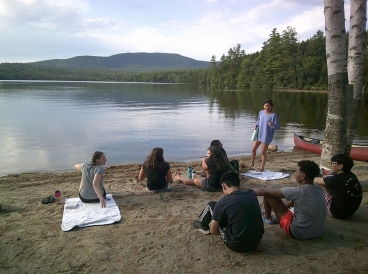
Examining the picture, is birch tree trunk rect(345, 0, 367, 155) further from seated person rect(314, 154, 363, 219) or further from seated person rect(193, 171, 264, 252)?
seated person rect(193, 171, 264, 252)

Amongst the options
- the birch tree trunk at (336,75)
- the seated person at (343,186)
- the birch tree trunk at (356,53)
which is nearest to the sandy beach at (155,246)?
the seated person at (343,186)

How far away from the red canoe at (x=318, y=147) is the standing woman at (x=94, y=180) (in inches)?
380

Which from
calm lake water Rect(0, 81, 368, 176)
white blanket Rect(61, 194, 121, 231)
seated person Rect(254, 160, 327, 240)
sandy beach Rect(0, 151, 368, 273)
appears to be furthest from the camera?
calm lake water Rect(0, 81, 368, 176)

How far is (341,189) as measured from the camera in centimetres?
469

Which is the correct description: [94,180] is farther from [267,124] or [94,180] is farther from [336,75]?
[336,75]

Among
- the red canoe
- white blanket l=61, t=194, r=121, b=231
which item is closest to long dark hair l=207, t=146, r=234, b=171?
white blanket l=61, t=194, r=121, b=231

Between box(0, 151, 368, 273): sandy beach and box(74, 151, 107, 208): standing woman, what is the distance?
515 mm

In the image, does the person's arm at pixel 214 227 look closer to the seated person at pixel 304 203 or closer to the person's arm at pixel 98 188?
the seated person at pixel 304 203

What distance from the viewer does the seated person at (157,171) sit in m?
6.88

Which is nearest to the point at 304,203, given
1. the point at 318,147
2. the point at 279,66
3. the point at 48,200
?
the point at 48,200

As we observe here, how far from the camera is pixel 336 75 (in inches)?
247

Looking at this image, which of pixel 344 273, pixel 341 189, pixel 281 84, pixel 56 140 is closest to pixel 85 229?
pixel 344 273

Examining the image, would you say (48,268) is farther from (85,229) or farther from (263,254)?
(263,254)

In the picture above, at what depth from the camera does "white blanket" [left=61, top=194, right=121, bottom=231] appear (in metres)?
5.04
